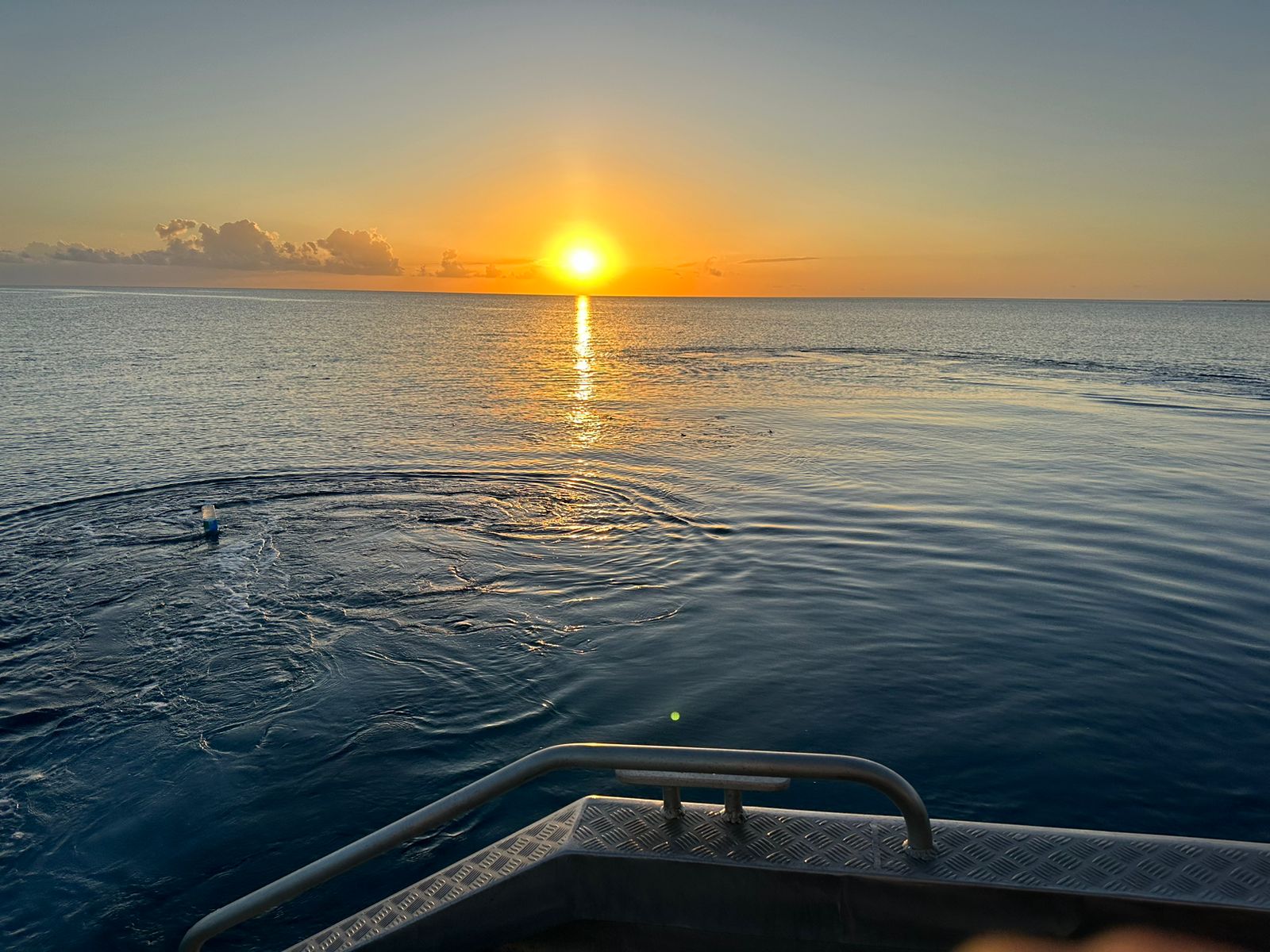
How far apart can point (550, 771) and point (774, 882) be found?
118cm

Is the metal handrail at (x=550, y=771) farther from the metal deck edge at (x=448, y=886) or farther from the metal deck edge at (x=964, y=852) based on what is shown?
the metal deck edge at (x=448, y=886)

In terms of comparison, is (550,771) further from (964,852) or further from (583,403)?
(583,403)

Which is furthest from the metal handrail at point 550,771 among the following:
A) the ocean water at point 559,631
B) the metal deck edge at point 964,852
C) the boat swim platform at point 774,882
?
the ocean water at point 559,631

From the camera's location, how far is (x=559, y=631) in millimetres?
10703

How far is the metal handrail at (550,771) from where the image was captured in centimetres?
365

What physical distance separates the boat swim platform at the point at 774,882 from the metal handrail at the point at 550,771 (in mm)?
10

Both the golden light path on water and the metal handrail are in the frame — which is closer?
the metal handrail

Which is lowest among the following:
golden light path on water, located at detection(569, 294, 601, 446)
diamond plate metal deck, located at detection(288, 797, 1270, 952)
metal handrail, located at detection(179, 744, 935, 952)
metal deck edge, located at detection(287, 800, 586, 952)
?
golden light path on water, located at detection(569, 294, 601, 446)

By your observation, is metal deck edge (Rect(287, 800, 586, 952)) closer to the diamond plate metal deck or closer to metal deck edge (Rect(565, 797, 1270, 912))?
the diamond plate metal deck

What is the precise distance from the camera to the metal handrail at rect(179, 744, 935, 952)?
3648 mm

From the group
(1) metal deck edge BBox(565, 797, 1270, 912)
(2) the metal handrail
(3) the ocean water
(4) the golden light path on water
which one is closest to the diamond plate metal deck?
(1) metal deck edge BBox(565, 797, 1270, 912)

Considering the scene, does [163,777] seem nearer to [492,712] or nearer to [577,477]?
[492,712]

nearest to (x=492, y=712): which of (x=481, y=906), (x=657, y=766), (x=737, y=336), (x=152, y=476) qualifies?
(x=481, y=906)

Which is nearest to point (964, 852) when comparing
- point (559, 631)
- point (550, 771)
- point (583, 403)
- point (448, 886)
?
point (550, 771)
